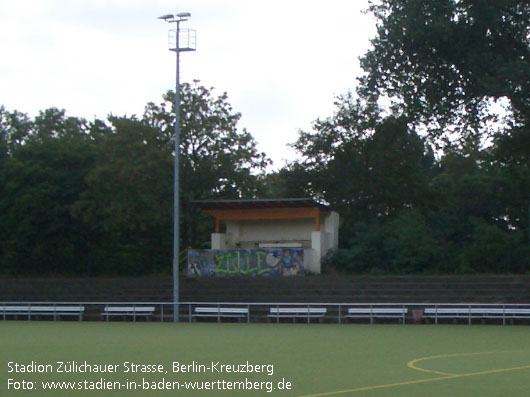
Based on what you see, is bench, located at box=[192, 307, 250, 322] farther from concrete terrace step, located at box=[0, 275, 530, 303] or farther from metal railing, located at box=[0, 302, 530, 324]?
concrete terrace step, located at box=[0, 275, 530, 303]

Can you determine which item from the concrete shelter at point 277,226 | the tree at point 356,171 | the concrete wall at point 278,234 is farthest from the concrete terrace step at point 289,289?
the tree at point 356,171

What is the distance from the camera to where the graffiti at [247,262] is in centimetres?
3825

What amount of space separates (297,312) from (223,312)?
9.19ft

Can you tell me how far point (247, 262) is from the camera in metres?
38.7

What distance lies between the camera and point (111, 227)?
41.7m

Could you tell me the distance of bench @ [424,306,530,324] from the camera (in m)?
28.9

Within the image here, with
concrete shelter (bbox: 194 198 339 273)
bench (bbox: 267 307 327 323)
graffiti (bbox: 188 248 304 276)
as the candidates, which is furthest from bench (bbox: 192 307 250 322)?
concrete shelter (bbox: 194 198 339 273)

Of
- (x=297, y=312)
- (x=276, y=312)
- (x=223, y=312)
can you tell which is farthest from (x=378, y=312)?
(x=223, y=312)

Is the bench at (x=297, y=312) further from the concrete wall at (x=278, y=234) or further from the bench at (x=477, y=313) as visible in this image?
the concrete wall at (x=278, y=234)

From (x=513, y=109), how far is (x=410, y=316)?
12191mm

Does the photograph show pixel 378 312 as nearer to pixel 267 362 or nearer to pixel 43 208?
pixel 267 362

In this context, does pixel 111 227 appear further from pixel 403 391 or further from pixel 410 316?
pixel 403 391

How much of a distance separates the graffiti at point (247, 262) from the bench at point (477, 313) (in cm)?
895

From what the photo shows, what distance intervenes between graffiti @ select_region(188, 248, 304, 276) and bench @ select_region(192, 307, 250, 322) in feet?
18.2
